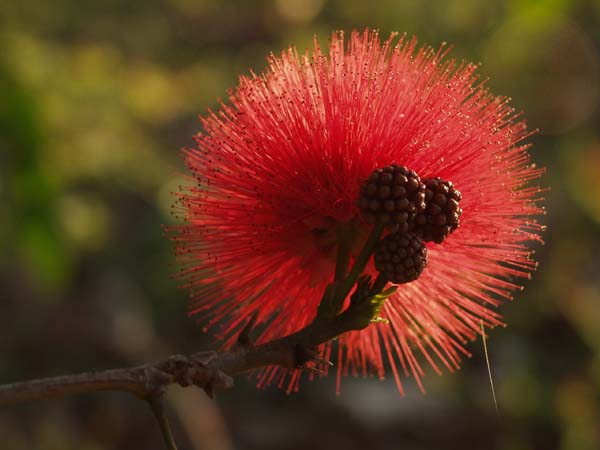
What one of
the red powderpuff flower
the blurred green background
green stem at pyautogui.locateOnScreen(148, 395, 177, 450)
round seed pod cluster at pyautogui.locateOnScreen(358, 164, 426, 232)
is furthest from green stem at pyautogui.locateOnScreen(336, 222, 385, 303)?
the blurred green background

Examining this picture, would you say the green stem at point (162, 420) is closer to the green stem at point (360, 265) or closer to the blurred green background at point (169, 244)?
A: the green stem at point (360, 265)

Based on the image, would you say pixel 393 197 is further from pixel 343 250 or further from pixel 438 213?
pixel 343 250

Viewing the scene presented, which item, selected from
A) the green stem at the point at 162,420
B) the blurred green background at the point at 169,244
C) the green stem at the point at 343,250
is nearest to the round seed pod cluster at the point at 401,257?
the green stem at the point at 343,250

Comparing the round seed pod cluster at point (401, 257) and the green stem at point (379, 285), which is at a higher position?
the round seed pod cluster at point (401, 257)

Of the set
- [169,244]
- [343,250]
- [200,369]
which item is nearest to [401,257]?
[343,250]

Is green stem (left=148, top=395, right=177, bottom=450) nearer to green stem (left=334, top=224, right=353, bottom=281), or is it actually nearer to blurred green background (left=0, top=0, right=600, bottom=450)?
green stem (left=334, top=224, right=353, bottom=281)

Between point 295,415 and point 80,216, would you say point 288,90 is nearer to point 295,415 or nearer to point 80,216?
point 80,216
